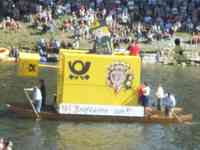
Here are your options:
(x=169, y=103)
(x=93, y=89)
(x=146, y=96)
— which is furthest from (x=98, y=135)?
(x=169, y=103)

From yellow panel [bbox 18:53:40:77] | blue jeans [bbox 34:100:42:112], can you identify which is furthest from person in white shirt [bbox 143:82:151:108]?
yellow panel [bbox 18:53:40:77]

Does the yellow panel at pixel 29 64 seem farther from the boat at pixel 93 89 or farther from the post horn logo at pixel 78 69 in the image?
the post horn logo at pixel 78 69

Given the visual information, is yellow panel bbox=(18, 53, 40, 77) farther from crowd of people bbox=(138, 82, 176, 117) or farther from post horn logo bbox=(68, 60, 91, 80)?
crowd of people bbox=(138, 82, 176, 117)

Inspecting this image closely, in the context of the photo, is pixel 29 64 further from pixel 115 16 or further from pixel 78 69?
pixel 115 16

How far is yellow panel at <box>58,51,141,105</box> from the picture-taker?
146ft

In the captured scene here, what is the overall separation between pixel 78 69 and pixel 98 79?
1.26 metres

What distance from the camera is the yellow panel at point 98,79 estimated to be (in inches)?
1754

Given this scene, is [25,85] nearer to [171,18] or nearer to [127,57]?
[127,57]

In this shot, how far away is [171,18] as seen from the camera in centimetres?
7706

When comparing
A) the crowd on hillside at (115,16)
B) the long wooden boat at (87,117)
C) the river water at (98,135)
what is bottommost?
the river water at (98,135)

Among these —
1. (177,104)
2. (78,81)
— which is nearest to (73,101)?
(78,81)

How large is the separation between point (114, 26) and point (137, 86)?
30.6m

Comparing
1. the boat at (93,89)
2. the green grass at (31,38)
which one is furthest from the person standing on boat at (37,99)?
the green grass at (31,38)

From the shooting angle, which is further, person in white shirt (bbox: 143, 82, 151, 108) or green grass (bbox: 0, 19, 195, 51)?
green grass (bbox: 0, 19, 195, 51)
